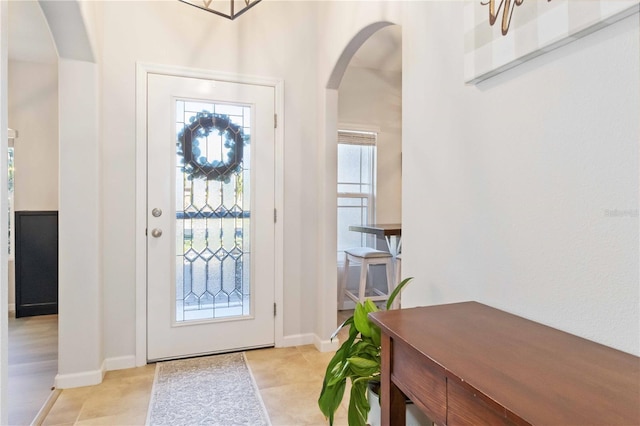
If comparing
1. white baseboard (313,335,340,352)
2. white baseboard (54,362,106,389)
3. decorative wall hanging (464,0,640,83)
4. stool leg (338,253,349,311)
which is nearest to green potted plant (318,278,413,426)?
decorative wall hanging (464,0,640,83)

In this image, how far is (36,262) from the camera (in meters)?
3.57

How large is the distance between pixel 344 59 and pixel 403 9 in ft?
2.66

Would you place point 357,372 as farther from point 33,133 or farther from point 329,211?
point 33,133

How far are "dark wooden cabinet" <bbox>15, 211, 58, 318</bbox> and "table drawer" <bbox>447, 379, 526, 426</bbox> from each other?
4070mm

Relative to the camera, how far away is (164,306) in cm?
245

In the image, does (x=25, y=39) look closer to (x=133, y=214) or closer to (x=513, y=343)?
(x=133, y=214)

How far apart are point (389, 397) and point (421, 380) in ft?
0.65

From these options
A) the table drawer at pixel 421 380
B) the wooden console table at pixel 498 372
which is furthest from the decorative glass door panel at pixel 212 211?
the table drawer at pixel 421 380

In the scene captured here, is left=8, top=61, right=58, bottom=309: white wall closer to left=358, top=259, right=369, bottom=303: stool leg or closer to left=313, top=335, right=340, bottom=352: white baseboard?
left=313, top=335, right=340, bottom=352: white baseboard

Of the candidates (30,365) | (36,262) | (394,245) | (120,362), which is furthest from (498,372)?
(36,262)

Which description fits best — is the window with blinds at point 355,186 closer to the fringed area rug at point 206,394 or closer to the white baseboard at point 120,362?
the fringed area rug at point 206,394

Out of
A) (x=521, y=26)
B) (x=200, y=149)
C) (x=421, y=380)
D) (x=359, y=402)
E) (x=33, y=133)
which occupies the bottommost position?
(x=359, y=402)

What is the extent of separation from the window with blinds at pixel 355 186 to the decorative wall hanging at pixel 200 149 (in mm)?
1513

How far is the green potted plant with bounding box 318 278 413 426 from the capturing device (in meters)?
1.17
